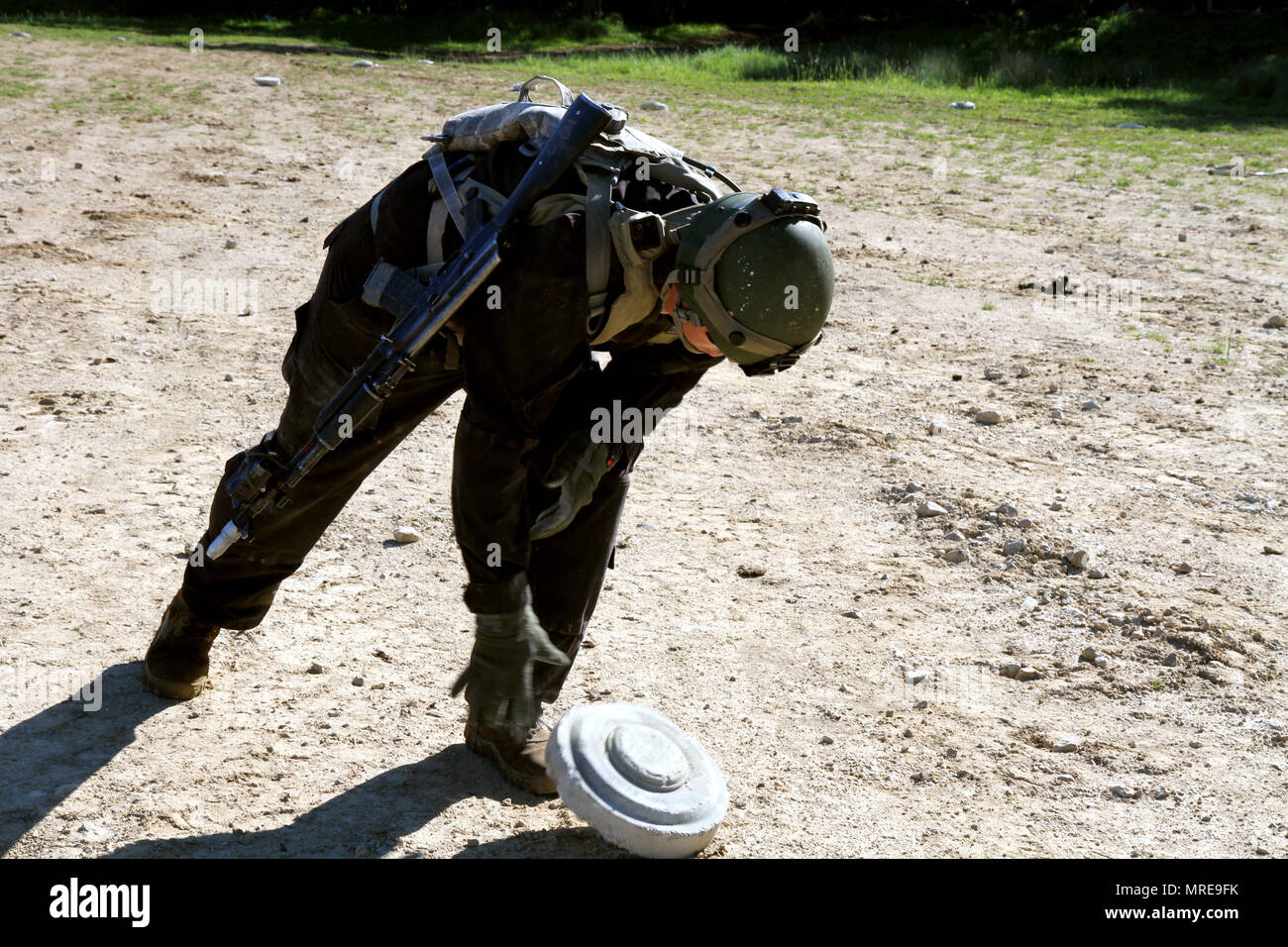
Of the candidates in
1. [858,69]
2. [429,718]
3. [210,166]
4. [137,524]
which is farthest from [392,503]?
[858,69]

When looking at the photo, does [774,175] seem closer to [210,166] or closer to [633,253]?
[210,166]

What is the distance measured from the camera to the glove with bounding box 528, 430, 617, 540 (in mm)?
3219

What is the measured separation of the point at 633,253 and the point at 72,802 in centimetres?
201

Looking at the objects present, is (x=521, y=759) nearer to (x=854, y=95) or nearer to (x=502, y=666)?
(x=502, y=666)

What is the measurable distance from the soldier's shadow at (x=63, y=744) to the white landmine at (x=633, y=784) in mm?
1316

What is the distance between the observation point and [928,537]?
4980mm

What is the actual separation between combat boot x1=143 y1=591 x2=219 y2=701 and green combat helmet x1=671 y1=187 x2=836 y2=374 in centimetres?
179

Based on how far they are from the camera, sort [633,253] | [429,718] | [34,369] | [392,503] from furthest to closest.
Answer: [34,369], [392,503], [429,718], [633,253]

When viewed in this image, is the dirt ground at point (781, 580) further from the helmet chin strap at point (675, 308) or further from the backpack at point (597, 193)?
the backpack at point (597, 193)

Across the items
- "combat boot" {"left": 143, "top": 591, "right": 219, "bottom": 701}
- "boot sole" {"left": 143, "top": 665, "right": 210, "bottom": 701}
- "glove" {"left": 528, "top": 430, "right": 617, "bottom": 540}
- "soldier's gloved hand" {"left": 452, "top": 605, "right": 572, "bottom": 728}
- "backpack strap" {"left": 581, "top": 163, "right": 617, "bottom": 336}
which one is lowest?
"boot sole" {"left": 143, "top": 665, "right": 210, "bottom": 701}

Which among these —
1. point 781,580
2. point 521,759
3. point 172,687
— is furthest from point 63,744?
point 781,580

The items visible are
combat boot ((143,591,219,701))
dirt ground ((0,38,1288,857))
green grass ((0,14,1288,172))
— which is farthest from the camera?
green grass ((0,14,1288,172))

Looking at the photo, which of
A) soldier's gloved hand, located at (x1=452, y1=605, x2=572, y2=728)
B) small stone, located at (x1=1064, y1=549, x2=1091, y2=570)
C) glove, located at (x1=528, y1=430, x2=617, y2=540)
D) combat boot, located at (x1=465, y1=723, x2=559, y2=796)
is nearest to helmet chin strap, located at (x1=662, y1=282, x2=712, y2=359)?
glove, located at (x1=528, y1=430, x2=617, y2=540)

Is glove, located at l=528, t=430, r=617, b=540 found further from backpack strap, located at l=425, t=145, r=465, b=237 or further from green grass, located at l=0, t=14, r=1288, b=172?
green grass, located at l=0, t=14, r=1288, b=172
